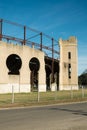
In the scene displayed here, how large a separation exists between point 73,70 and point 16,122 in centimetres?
6697

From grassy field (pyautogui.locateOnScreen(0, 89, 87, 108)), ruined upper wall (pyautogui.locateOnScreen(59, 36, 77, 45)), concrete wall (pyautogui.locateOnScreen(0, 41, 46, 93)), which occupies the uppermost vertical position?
ruined upper wall (pyautogui.locateOnScreen(59, 36, 77, 45))

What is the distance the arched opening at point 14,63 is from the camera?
56.2 meters

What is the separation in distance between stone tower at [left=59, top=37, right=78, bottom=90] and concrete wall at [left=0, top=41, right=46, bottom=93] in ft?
52.2

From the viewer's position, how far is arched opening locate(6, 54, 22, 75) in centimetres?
5619

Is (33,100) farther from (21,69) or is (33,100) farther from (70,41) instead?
(70,41)

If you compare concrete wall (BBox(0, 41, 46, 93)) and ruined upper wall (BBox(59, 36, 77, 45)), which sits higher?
ruined upper wall (BBox(59, 36, 77, 45))

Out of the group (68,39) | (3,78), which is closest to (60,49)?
(68,39)

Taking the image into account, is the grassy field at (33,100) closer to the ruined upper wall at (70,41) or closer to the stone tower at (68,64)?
the stone tower at (68,64)

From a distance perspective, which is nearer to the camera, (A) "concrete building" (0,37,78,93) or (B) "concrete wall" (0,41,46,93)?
(B) "concrete wall" (0,41,46,93)

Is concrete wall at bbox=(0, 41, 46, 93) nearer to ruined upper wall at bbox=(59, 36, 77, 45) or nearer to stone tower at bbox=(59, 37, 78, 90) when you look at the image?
stone tower at bbox=(59, 37, 78, 90)

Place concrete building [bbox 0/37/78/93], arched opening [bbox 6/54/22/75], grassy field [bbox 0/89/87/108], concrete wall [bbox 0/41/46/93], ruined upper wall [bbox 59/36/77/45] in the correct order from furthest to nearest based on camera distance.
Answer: ruined upper wall [bbox 59/36/77/45], arched opening [bbox 6/54/22/75], concrete building [bbox 0/37/78/93], concrete wall [bbox 0/41/46/93], grassy field [bbox 0/89/87/108]

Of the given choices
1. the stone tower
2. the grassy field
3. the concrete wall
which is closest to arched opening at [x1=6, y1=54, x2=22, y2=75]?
the concrete wall

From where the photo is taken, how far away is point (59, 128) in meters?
12.0

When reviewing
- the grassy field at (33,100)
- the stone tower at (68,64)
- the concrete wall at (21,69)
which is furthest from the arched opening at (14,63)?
the grassy field at (33,100)
